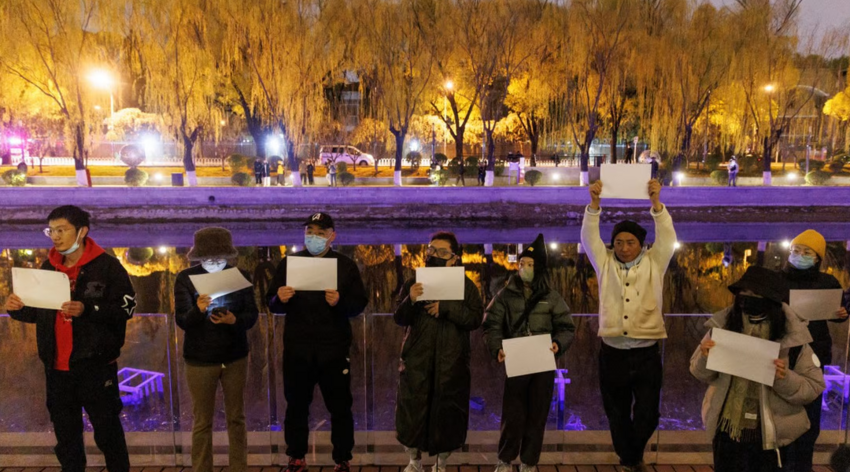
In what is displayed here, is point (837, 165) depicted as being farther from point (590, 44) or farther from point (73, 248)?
point (73, 248)

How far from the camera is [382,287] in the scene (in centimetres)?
1248

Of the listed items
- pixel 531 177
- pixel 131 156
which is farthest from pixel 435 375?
pixel 131 156

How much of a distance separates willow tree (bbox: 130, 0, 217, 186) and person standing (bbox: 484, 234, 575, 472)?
23.7 meters

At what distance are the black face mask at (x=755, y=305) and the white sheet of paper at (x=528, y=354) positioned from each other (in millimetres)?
1154

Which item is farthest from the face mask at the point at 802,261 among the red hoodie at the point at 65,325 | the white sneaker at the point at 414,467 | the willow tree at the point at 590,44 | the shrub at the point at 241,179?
the shrub at the point at 241,179

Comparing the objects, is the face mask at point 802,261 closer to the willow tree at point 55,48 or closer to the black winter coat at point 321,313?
the black winter coat at point 321,313

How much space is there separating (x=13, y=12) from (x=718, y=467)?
27892 millimetres

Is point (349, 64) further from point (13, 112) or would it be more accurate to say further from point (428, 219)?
point (13, 112)

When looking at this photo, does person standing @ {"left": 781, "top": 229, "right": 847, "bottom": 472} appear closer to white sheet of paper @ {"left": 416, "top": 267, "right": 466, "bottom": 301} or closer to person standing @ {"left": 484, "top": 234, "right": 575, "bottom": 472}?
person standing @ {"left": 484, "top": 234, "right": 575, "bottom": 472}

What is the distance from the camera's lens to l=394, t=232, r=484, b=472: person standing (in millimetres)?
3783

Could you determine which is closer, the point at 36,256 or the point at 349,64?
the point at 36,256

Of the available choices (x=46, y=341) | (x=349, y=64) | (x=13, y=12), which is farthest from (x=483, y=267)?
(x=13, y=12)

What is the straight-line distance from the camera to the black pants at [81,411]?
11.4 feet

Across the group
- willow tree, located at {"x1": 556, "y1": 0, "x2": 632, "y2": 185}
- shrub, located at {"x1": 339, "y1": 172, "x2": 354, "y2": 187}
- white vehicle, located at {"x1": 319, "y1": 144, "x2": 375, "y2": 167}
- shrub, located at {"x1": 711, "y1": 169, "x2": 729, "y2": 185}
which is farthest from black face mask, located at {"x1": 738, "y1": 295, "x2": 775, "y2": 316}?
white vehicle, located at {"x1": 319, "y1": 144, "x2": 375, "y2": 167}
